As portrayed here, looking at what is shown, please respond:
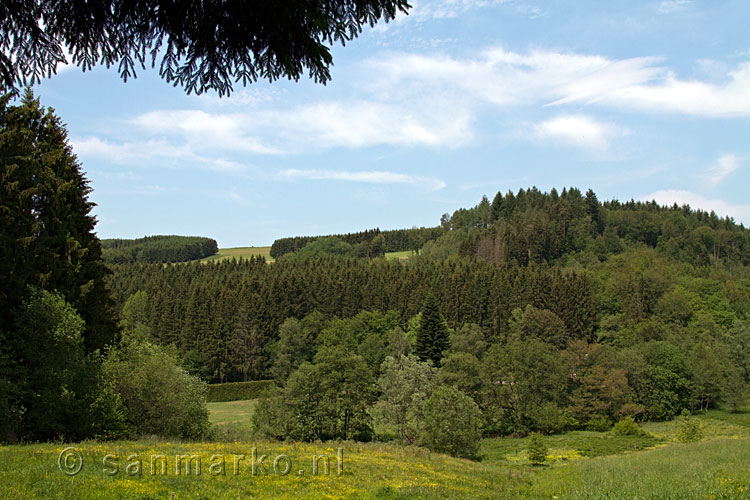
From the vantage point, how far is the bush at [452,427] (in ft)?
128

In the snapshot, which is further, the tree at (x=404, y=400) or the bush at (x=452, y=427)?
the tree at (x=404, y=400)

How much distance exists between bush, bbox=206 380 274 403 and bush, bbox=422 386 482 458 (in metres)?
40.8

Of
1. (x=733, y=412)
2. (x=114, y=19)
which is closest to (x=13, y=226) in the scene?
(x=114, y=19)

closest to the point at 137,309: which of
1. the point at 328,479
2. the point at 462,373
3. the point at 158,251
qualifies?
the point at 462,373

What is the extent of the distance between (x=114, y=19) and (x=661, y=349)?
257 ft

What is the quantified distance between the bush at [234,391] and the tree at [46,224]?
4999cm

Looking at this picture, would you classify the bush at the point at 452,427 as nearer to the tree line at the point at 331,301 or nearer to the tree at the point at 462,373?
the tree at the point at 462,373

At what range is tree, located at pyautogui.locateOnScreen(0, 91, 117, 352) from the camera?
2284cm

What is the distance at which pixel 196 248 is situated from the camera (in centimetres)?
19525

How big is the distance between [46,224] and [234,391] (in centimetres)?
5631

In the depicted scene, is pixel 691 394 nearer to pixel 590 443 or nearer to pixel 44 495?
pixel 590 443

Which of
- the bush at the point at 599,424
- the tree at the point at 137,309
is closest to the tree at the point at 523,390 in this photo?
the bush at the point at 599,424

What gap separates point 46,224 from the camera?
25.4 metres

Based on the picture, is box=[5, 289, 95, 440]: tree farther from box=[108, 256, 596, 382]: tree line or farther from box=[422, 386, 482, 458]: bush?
box=[108, 256, 596, 382]: tree line
